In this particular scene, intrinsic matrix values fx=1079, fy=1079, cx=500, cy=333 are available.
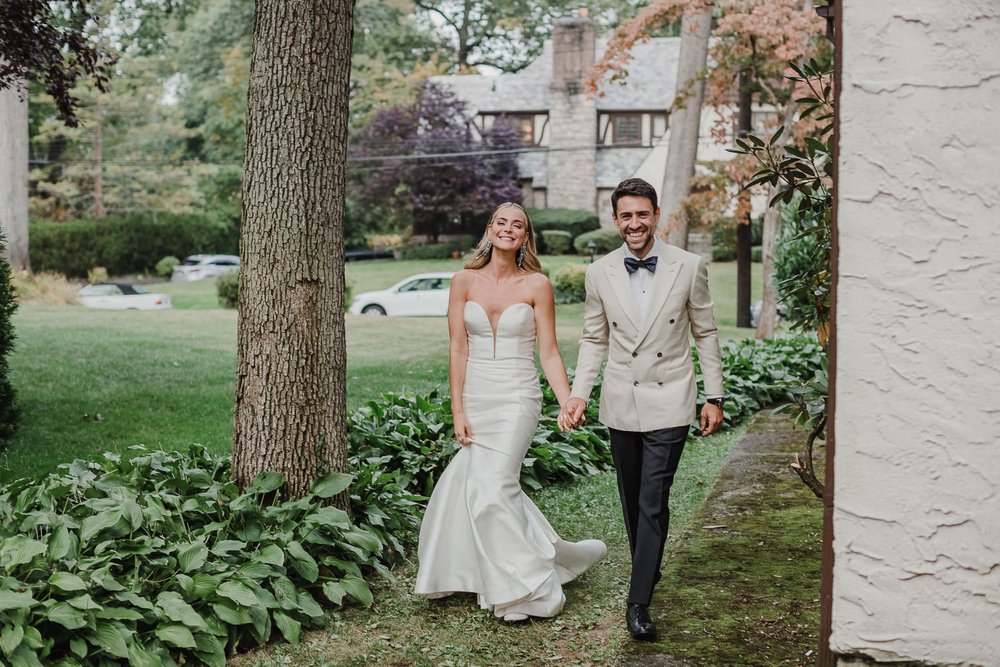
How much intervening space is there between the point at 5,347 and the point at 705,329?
5.61 m

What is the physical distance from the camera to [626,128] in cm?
4481

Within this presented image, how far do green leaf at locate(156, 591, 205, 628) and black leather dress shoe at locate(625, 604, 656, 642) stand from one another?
5.72 feet

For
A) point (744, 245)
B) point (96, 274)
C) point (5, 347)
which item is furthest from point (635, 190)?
point (96, 274)

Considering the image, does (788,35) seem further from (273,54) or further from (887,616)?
(887,616)

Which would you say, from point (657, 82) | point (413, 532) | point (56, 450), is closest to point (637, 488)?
point (413, 532)

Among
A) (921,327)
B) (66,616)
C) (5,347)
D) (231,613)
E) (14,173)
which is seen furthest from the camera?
(14,173)

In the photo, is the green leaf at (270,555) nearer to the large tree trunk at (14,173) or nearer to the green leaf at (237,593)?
the green leaf at (237,593)

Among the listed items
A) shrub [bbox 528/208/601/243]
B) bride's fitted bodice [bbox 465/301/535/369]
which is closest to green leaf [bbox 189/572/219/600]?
bride's fitted bodice [bbox 465/301/535/369]

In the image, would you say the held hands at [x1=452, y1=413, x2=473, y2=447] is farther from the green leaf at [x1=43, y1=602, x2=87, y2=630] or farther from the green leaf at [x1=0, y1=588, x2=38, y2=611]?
the green leaf at [x1=0, y1=588, x2=38, y2=611]

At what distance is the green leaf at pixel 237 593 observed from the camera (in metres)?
4.30

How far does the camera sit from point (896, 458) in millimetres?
2715

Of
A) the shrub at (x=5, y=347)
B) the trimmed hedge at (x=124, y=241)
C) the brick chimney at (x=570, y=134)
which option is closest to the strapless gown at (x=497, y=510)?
the shrub at (x=5, y=347)

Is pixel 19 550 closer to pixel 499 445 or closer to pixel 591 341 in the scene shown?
pixel 499 445

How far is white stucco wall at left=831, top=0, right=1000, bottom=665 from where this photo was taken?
264 centimetres
